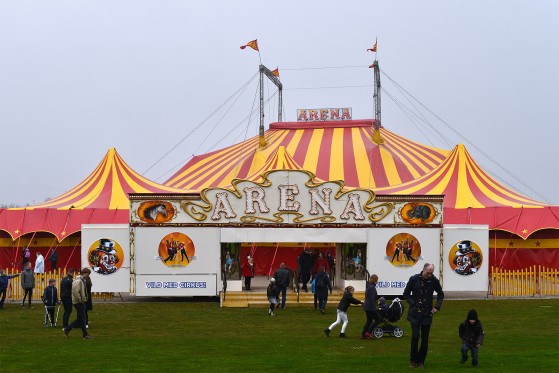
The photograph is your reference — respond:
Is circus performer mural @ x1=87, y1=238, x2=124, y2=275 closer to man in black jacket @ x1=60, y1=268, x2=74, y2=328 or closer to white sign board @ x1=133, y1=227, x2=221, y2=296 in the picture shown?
white sign board @ x1=133, y1=227, x2=221, y2=296

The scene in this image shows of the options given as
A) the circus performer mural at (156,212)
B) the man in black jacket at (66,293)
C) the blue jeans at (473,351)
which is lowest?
the blue jeans at (473,351)

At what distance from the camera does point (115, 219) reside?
1163 inches

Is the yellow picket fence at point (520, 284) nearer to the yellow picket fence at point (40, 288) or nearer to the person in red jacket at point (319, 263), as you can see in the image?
the person in red jacket at point (319, 263)

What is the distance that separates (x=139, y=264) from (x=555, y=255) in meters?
14.1

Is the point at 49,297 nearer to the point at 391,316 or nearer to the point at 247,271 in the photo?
the point at 391,316

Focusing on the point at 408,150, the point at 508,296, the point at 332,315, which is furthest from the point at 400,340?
the point at 408,150

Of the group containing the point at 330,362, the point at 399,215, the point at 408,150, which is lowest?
the point at 330,362

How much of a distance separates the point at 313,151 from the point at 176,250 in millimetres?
14165

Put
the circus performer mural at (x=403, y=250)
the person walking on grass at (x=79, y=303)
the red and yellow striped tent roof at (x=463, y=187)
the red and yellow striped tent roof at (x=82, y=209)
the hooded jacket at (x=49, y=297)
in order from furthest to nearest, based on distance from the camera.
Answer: the red and yellow striped tent roof at (x=463, y=187) → the red and yellow striped tent roof at (x=82, y=209) → the circus performer mural at (x=403, y=250) → the hooded jacket at (x=49, y=297) → the person walking on grass at (x=79, y=303)

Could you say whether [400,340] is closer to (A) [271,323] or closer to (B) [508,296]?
(A) [271,323]

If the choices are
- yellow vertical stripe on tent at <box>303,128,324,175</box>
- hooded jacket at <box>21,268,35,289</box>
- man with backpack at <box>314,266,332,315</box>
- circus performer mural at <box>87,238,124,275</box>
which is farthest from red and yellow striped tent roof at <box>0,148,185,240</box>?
man with backpack at <box>314,266,332,315</box>

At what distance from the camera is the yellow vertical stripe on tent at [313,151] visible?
36.1 m

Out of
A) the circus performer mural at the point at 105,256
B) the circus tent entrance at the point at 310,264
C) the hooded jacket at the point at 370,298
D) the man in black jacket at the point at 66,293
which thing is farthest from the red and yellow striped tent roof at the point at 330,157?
the hooded jacket at the point at 370,298

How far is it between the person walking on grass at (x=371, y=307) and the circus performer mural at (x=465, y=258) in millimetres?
9171
